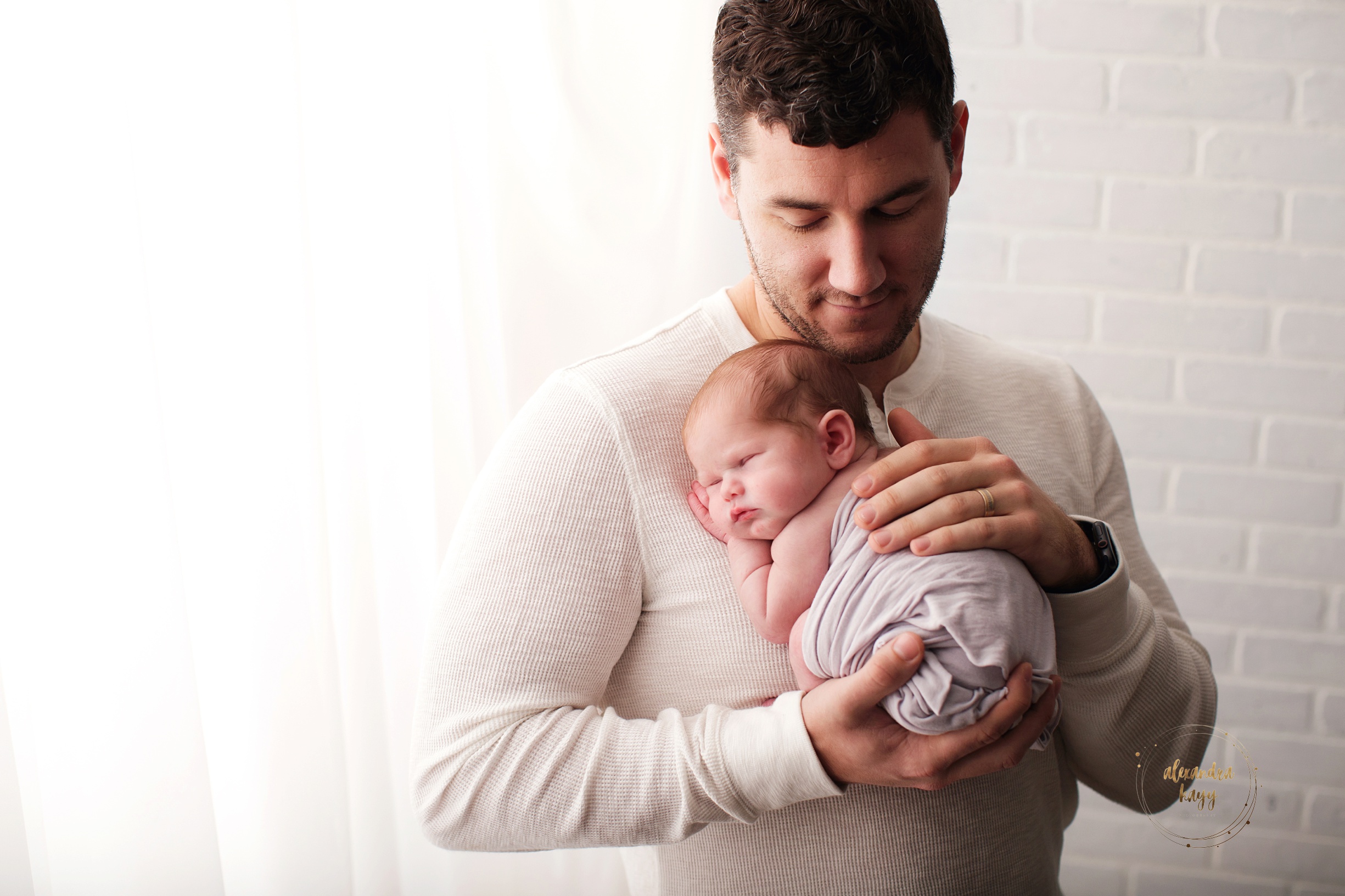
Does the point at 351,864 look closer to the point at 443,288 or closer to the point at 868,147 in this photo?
the point at 443,288

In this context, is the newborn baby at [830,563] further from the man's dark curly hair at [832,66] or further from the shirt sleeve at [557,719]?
the man's dark curly hair at [832,66]

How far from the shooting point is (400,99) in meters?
1.39

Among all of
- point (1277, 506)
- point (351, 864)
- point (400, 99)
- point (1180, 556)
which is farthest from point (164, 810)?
point (1277, 506)

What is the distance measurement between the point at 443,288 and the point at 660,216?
46 cm

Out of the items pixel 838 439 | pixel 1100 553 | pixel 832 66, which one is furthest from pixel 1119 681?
pixel 832 66

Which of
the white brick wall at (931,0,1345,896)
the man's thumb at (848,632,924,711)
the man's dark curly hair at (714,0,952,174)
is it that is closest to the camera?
the man's thumb at (848,632,924,711)

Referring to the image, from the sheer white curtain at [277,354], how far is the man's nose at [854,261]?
74cm

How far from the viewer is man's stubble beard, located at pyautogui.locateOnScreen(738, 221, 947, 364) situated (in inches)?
40.7

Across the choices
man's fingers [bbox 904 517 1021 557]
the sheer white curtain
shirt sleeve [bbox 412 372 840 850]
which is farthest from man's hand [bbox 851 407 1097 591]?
the sheer white curtain

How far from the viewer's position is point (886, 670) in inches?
31.0

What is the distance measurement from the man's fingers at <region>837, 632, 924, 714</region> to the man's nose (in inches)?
15.7

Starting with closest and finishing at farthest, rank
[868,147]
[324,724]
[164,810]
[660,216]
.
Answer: [868,147], [164,810], [324,724], [660,216]

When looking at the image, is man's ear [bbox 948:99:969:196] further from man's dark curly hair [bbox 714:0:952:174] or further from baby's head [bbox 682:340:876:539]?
baby's head [bbox 682:340:876:539]

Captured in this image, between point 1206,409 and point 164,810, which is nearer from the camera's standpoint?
point 164,810
